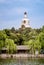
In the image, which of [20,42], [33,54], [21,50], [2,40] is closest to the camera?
[33,54]

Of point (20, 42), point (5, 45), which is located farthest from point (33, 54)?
point (20, 42)

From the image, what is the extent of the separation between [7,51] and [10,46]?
1.07 metres

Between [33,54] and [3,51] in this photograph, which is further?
[3,51]

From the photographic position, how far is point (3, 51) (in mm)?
54094

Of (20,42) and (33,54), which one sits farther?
(20,42)

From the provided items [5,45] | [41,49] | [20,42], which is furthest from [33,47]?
[20,42]

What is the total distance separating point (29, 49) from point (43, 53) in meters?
2.84

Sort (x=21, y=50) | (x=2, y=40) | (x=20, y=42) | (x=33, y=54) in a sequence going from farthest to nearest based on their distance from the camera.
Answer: (x=20, y=42) → (x=21, y=50) → (x=2, y=40) → (x=33, y=54)

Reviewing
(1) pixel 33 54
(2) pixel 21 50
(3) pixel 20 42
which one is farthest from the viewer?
(3) pixel 20 42

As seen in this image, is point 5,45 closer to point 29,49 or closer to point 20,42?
point 29,49

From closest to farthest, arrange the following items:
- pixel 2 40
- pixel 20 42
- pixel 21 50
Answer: pixel 2 40 < pixel 21 50 < pixel 20 42

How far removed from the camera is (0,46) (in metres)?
51.0

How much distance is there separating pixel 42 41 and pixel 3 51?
24.6 feet

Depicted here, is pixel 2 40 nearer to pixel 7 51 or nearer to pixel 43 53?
pixel 7 51
